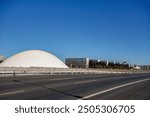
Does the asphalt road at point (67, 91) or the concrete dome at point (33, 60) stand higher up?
the concrete dome at point (33, 60)

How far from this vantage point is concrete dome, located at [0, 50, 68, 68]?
10250cm

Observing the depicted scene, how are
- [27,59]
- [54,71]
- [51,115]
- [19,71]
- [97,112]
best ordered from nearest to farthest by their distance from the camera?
[51,115]
[97,112]
[19,71]
[54,71]
[27,59]

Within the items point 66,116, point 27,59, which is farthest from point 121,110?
point 27,59

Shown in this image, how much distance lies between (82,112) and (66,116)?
33.4 inches

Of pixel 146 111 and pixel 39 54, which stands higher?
pixel 39 54

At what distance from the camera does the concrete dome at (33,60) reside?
10250 centimetres

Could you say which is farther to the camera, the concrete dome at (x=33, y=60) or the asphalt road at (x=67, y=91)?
the concrete dome at (x=33, y=60)

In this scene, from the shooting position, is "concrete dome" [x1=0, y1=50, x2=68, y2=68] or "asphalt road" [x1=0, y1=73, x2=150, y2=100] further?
→ "concrete dome" [x1=0, y1=50, x2=68, y2=68]

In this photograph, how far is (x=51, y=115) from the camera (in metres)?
8.80

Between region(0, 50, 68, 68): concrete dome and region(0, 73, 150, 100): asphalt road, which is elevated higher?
region(0, 50, 68, 68): concrete dome

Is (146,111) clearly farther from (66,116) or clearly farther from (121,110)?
(66,116)

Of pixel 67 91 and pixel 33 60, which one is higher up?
pixel 33 60

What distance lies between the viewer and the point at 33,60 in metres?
104

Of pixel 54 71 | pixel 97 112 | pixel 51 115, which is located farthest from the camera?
pixel 54 71
